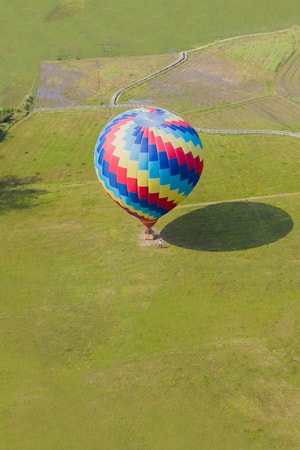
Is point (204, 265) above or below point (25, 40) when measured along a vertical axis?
below

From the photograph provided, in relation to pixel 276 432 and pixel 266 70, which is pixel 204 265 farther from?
pixel 266 70

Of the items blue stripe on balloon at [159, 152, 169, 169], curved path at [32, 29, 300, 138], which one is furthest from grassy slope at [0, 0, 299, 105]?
blue stripe on balloon at [159, 152, 169, 169]

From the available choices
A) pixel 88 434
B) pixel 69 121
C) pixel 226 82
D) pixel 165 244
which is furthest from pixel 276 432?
pixel 226 82

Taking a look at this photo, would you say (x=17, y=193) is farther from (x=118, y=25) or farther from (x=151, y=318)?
(x=118, y=25)

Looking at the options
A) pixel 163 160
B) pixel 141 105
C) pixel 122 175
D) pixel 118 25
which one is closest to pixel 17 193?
pixel 122 175

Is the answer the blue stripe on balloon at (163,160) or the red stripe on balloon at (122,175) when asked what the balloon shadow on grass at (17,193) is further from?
the blue stripe on balloon at (163,160)

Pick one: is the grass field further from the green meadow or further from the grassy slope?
the grassy slope
